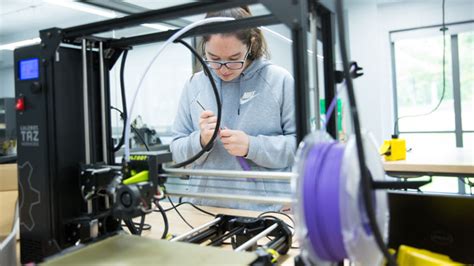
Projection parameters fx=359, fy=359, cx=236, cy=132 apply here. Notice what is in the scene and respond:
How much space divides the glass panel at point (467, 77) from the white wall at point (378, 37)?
27cm

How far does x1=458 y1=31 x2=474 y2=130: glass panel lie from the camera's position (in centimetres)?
422

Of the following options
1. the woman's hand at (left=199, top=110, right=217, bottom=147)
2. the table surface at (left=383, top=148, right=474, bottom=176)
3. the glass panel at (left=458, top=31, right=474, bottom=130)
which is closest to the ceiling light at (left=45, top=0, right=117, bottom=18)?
the woman's hand at (left=199, top=110, right=217, bottom=147)

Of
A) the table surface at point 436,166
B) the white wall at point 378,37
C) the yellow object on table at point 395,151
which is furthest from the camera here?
the white wall at point 378,37

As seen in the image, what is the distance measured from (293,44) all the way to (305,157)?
0.22m

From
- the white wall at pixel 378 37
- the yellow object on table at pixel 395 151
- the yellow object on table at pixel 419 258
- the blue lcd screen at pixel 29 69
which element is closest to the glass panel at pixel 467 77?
the white wall at pixel 378 37

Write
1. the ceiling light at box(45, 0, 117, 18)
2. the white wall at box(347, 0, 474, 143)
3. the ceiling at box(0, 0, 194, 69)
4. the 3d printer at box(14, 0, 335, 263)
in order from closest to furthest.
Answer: the 3d printer at box(14, 0, 335, 263), the ceiling at box(0, 0, 194, 69), the ceiling light at box(45, 0, 117, 18), the white wall at box(347, 0, 474, 143)

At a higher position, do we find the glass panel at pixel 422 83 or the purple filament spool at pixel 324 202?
the glass panel at pixel 422 83

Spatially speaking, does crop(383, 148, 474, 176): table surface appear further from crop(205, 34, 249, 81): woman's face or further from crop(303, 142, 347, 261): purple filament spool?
crop(303, 142, 347, 261): purple filament spool

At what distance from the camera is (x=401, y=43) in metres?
4.57

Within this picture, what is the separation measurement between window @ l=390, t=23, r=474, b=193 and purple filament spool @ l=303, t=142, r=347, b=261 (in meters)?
3.93

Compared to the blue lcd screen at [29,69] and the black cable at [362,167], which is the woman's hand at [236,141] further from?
the black cable at [362,167]

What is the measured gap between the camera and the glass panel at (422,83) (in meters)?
4.39

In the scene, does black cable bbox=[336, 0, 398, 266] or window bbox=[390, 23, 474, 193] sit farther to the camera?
window bbox=[390, 23, 474, 193]

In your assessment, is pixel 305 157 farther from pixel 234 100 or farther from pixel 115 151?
pixel 234 100
